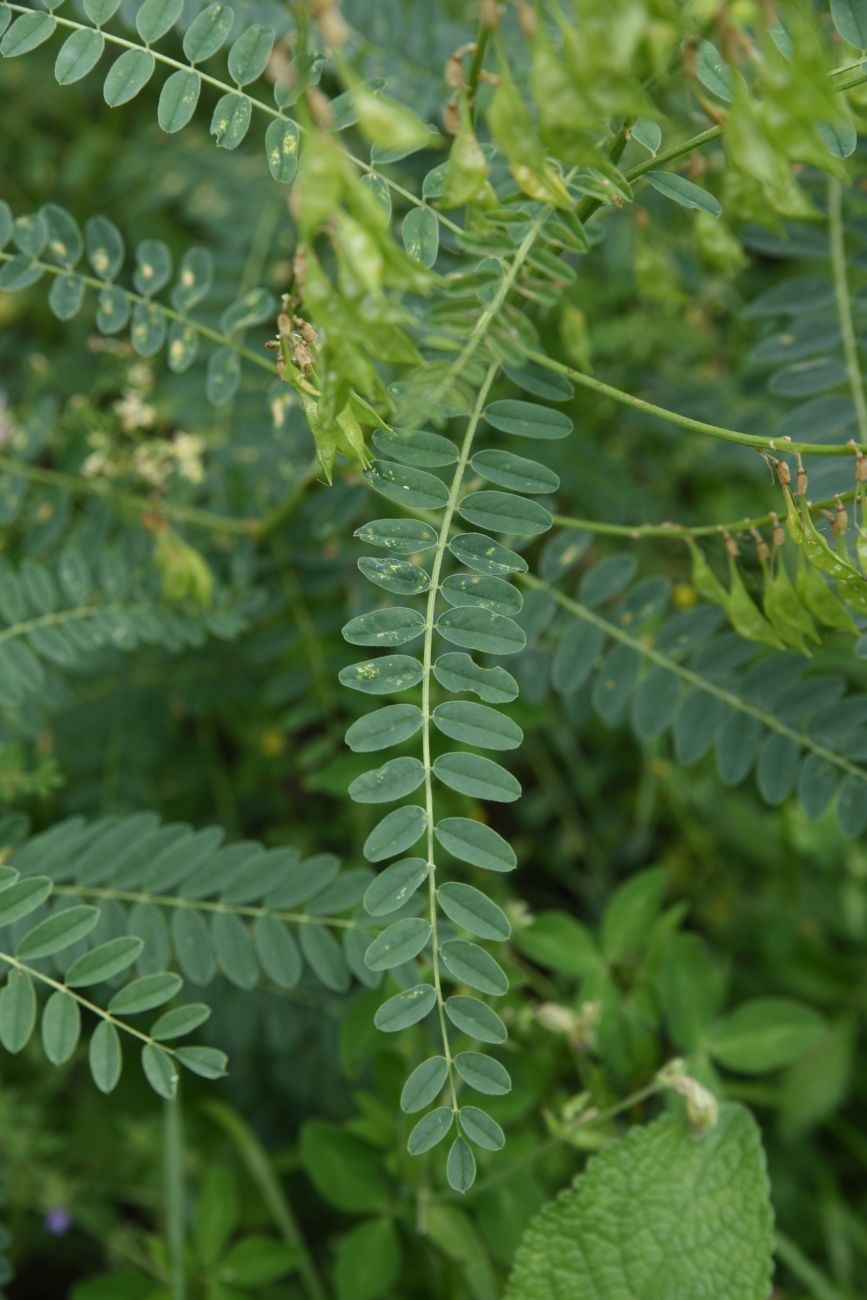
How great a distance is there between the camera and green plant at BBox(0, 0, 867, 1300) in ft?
3.67

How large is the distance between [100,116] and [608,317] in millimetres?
1499

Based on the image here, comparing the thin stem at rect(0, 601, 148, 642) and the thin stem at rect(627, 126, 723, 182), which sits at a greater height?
the thin stem at rect(627, 126, 723, 182)

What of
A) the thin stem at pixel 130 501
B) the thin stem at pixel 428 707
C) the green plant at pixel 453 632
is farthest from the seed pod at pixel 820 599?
the thin stem at pixel 130 501

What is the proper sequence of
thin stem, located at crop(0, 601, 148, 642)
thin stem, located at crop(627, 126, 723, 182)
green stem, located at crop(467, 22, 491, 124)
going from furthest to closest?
thin stem, located at crop(0, 601, 148, 642), thin stem, located at crop(627, 126, 723, 182), green stem, located at crop(467, 22, 491, 124)

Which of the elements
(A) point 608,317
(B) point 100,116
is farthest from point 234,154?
(A) point 608,317

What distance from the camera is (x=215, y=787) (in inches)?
90.8

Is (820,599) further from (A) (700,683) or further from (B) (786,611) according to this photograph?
(A) (700,683)

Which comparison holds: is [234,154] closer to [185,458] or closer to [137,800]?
[185,458]

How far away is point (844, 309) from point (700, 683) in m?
0.63

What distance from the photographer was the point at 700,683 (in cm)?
161

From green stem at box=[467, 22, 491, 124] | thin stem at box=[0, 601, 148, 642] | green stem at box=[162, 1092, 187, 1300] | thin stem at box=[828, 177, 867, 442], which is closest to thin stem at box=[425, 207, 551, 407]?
green stem at box=[467, 22, 491, 124]

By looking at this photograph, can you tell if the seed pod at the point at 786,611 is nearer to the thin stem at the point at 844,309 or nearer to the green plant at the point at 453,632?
the green plant at the point at 453,632

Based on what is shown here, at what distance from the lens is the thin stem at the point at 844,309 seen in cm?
170

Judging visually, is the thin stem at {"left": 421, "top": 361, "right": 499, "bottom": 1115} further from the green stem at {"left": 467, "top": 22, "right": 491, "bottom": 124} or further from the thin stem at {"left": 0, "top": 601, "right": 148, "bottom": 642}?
A: the thin stem at {"left": 0, "top": 601, "right": 148, "bottom": 642}
